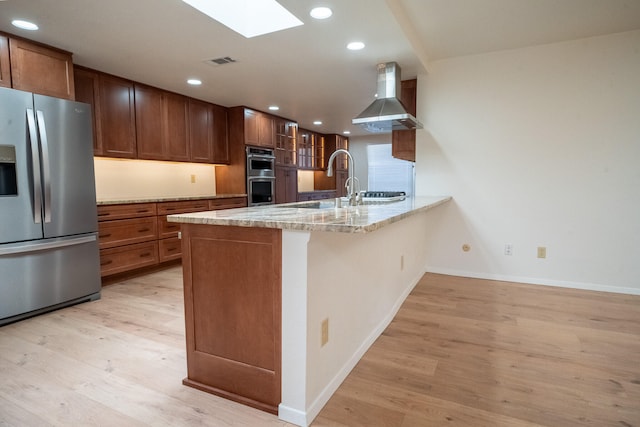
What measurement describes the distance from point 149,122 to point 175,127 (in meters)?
0.38

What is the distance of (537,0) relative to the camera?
2.35 meters

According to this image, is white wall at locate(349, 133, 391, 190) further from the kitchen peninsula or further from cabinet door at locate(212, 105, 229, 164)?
the kitchen peninsula

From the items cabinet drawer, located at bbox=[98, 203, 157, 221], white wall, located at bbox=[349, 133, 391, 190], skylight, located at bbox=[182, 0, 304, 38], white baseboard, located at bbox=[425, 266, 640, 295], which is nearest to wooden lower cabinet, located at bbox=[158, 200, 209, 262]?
cabinet drawer, located at bbox=[98, 203, 157, 221]

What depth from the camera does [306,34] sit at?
2.62 metres

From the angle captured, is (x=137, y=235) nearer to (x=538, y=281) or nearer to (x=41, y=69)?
(x=41, y=69)

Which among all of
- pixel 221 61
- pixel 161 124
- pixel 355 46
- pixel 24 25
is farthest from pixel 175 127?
pixel 355 46

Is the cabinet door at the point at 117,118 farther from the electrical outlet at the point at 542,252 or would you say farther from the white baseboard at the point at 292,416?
the electrical outlet at the point at 542,252

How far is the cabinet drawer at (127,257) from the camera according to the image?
334 centimetres

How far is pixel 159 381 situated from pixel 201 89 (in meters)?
3.51

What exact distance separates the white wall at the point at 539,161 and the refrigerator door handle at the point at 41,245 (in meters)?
3.33

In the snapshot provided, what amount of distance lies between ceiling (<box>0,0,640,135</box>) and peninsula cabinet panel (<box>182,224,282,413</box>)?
1621 millimetres

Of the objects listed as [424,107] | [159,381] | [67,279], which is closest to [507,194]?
Result: [424,107]

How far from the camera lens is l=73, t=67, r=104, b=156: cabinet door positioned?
3336 millimetres

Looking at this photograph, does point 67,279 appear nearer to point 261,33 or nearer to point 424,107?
point 261,33
